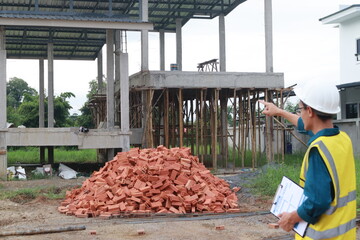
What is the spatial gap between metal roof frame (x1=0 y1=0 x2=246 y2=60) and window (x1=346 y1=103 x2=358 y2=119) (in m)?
7.80

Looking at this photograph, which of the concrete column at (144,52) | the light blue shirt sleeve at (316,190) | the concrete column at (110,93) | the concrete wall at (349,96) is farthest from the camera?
the concrete wall at (349,96)

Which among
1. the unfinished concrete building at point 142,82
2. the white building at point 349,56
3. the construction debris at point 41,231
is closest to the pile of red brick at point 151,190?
the construction debris at point 41,231

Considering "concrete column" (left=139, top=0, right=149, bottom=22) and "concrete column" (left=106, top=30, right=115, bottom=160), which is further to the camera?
"concrete column" (left=106, top=30, right=115, bottom=160)

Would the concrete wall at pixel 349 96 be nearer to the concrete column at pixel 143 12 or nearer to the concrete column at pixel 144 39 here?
the concrete column at pixel 144 39

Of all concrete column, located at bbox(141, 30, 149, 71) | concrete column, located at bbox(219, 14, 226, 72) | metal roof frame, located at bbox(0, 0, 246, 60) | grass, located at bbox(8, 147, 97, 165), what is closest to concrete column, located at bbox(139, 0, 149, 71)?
concrete column, located at bbox(141, 30, 149, 71)

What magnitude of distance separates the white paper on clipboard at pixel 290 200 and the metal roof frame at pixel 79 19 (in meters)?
16.1

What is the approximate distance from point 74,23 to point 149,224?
10695 millimetres

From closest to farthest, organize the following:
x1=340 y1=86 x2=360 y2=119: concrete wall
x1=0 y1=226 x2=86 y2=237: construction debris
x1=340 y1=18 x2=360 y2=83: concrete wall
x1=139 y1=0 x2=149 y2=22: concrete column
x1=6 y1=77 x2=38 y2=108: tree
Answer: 1. x1=0 y1=226 x2=86 y2=237: construction debris
2. x1=139 y1=0 x2=149 y2=22: concrete column
3. x1=340 y1=86 x2=360 y2=119: concrete wall
4. x1=340 y1=18 x2=360 y2=83: concrete wall
5. x1=6 y1=77 x2=38 y2=108: tree

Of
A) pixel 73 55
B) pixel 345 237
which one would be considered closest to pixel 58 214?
pixel 345 237

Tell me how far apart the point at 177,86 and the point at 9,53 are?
1682 centimetres

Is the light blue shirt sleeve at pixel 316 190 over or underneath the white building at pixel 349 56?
underneath

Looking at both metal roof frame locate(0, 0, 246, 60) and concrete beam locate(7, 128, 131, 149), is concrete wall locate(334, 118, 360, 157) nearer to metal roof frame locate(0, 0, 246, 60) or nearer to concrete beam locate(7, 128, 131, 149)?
metal roof frame locate(0, 0, 246, 60)

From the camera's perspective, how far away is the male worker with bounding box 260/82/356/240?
2.94 meters

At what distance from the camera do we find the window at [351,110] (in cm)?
2550
